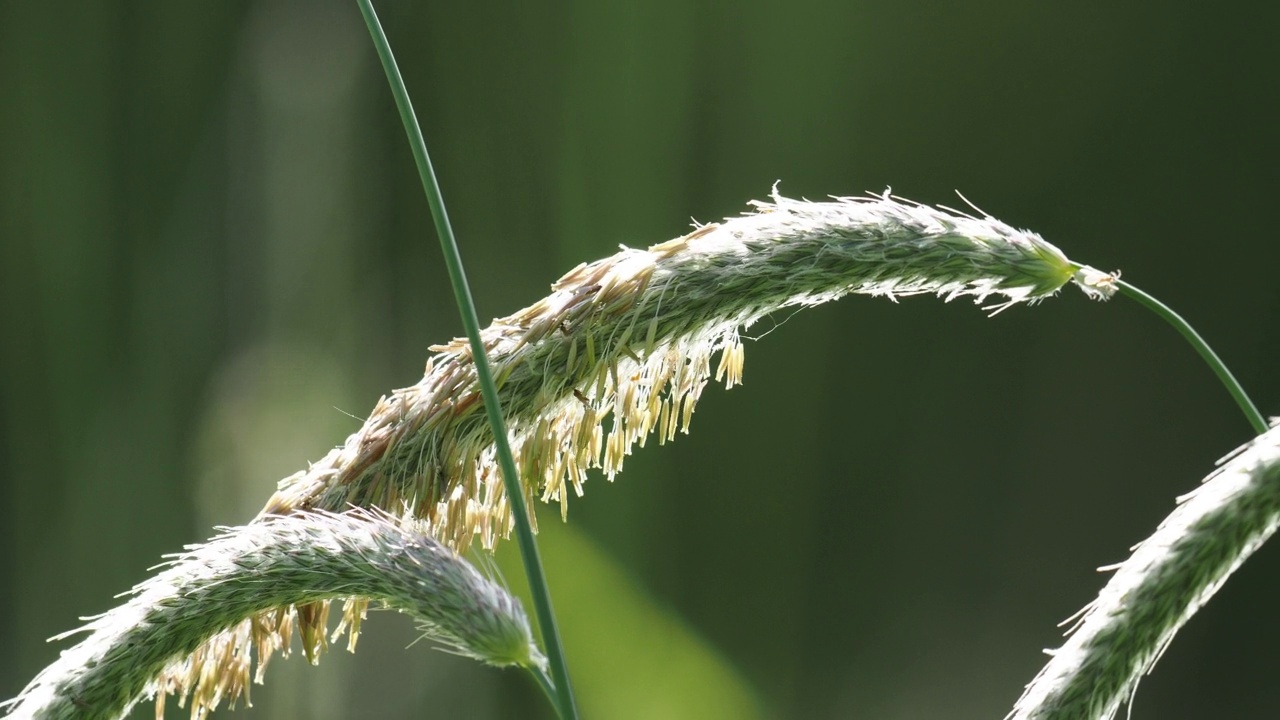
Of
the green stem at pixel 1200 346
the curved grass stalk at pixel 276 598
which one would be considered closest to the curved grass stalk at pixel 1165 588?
the green stem at pixel 1200 346

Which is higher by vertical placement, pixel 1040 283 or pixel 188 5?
pixel 188 5

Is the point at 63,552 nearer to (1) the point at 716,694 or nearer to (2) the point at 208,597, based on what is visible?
(1) the point at 716,694

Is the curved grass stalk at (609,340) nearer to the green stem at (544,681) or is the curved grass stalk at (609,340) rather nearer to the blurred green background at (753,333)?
the green stem at (544,681)

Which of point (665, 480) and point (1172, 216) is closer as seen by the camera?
point (1172, 216)

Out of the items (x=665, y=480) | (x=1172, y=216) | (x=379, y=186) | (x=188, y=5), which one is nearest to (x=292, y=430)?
(x=379, y=186)

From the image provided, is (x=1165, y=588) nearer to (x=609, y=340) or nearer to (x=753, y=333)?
(x=609, y=340)

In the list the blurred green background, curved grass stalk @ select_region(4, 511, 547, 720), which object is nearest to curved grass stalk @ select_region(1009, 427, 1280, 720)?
curved grass stalk @ select_region(4, 511, 547, 720)

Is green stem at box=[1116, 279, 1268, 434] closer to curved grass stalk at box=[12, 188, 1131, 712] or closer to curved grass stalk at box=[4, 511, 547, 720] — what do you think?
curved grass stalk at box=[12, 188, 1131, 712]
